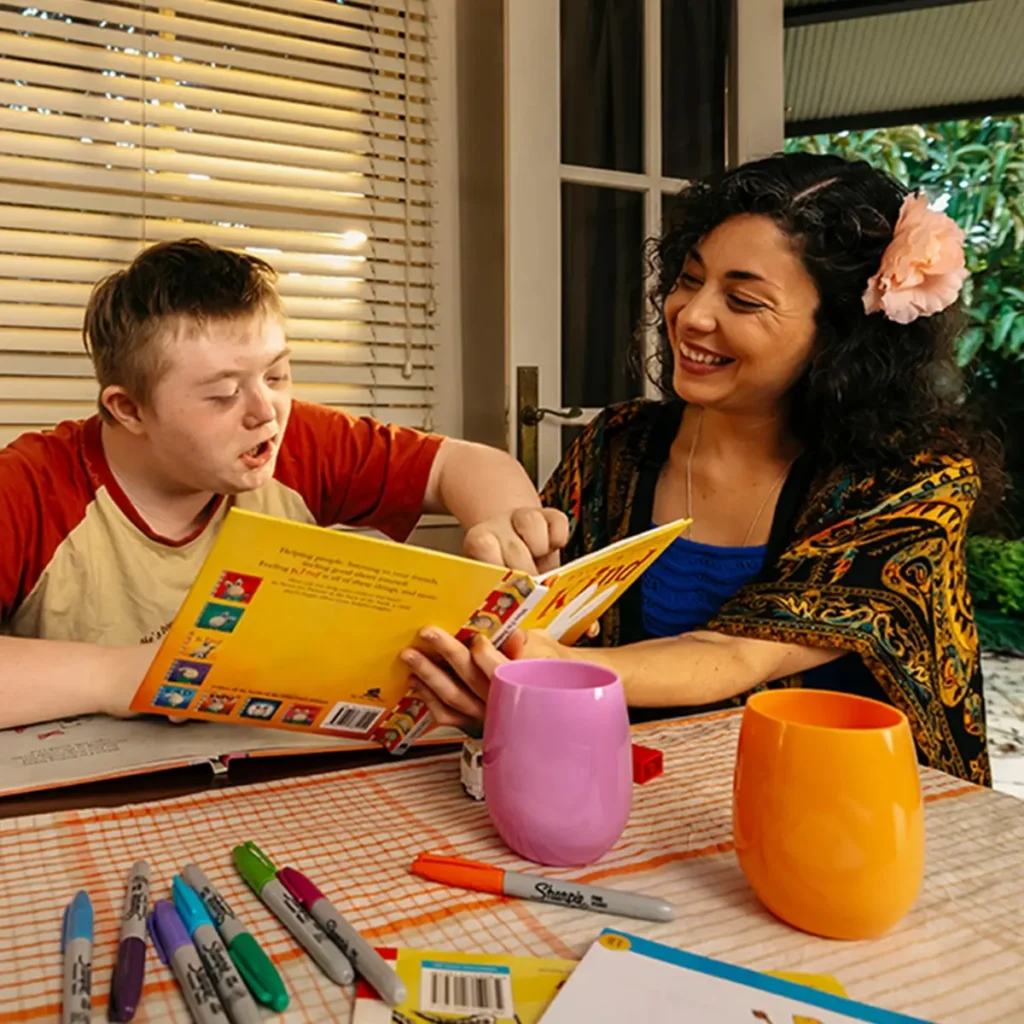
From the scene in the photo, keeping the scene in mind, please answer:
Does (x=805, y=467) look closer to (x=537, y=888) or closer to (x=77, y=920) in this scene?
(x=537, y=888)

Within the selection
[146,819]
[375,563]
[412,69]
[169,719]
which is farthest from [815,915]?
[412,69]

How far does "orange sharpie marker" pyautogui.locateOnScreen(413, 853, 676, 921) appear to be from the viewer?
53 centimetres

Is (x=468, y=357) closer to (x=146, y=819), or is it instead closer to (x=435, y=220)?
(x=435, y=220)

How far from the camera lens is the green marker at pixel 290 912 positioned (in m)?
0.47

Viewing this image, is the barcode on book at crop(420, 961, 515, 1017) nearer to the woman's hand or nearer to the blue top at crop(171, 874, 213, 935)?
the blue top at crop(171, 874, 213, 935)

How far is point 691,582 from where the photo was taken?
1274 mm

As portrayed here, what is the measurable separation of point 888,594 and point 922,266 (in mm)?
412

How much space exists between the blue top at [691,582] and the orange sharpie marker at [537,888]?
73 centimetres

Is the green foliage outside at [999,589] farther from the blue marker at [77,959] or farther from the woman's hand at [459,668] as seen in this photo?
the blue marker at [77,959]

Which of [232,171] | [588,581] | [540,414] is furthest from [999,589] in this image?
[588,581]

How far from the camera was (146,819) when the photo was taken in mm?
654

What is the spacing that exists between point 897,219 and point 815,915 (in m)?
1.03

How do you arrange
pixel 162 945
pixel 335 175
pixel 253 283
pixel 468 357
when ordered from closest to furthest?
pixel 162 945 → pixel 253 283 → pixel 335 175 → pixel 468 357

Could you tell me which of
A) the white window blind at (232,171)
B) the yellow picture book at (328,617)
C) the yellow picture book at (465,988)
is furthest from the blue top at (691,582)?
the white window blind at (232,171)
